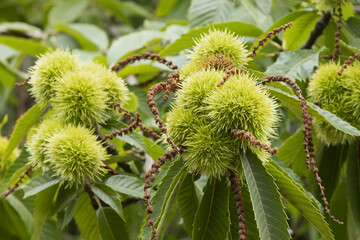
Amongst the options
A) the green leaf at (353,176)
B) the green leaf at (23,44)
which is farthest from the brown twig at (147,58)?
the green leaf at (23,44)

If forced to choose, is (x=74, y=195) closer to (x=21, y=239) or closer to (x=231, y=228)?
(x=231, y=228)

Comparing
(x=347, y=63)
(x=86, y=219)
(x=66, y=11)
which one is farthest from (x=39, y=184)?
(x=66, y=11)

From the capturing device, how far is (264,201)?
1.22 m

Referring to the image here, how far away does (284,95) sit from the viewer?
1364mm

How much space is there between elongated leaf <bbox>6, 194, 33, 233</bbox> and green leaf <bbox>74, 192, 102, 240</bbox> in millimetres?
528

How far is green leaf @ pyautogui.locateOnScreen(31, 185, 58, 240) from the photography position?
169 centimetres

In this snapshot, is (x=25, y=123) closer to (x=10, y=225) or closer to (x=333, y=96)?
(x=10, y=225)

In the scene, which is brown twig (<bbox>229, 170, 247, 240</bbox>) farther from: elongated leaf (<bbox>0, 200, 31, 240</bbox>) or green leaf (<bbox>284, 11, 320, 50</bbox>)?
elongated leaf (<bbox>0, 200, 31, 240</bbox>)

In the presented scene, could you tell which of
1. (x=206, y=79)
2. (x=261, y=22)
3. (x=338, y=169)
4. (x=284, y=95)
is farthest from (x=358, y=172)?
(x=261, y=22)

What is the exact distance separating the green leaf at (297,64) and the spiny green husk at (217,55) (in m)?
0.27

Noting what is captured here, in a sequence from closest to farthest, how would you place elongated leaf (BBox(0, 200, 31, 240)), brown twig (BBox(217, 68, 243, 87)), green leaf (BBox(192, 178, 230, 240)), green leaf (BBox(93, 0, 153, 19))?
brown twig (BBox(217, 68, 243, 87)), green leaf (BBox(192, 178, 230, 240)), elongated leaf (BBox(0, 200, 31, 240)), green leaf (BBox(93, 0, 153, 19))

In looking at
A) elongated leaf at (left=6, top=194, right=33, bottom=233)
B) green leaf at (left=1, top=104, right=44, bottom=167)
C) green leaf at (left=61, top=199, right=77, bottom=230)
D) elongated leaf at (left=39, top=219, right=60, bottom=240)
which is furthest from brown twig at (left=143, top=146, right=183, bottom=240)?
elongated leaf at (left=6, top=194, right=33, bottom=233)

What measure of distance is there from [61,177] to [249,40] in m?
1.31

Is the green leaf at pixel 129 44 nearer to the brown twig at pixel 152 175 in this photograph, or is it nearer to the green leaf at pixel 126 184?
the green leaf at pixel 126 184
